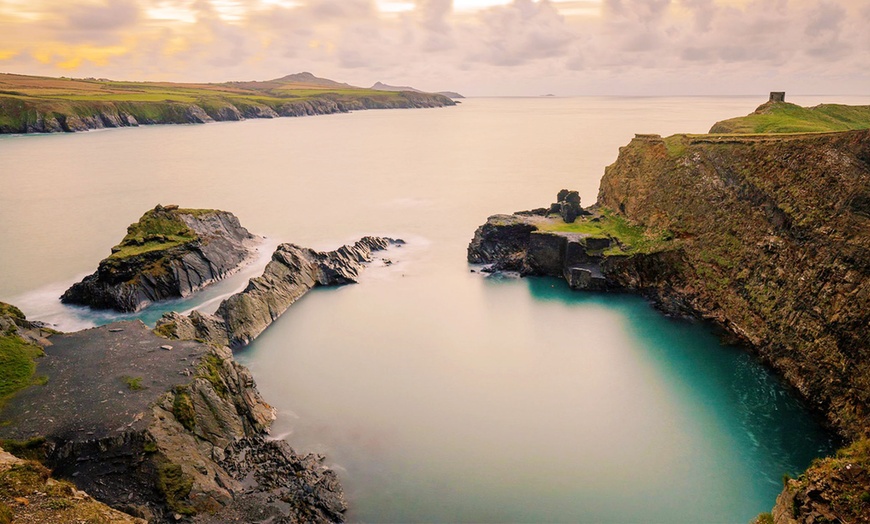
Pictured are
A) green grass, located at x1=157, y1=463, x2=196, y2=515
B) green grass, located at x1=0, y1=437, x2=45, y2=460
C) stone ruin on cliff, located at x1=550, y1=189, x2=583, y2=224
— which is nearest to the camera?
green grass, located at x1=157, y1=463, x2=196, y2=515

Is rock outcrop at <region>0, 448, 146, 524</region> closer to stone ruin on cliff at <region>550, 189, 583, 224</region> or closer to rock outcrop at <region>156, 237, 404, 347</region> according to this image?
rock outcrop at <region>156, 237, 404, 347</region>

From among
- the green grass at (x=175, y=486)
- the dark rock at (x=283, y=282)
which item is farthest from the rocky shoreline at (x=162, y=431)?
the dark rock at (x=283, y=282)

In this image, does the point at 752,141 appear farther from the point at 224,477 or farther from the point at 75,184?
the point at 75,184

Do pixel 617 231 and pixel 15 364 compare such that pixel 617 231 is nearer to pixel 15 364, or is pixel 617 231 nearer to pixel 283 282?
pixel 283 282

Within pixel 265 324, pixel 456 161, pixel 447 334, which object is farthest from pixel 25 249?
pixel 456 161

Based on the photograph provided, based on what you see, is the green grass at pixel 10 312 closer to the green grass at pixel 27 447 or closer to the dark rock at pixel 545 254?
the green grass at pixel 27 447

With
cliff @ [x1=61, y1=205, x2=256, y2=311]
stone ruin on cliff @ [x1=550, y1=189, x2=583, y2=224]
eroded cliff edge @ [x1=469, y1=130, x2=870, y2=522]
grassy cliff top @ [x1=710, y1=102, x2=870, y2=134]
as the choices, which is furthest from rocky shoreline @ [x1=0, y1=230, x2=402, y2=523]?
grassy cliff top @ [x1=710, y1=102, x2=870, y2=134]
